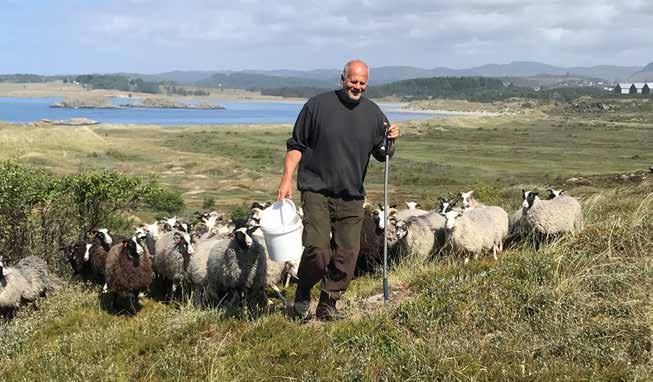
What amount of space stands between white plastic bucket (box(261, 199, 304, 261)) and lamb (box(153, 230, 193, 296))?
397 centimetres

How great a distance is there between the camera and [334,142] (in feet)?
20.7

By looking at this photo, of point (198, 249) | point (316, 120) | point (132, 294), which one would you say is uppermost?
point (316, 120)

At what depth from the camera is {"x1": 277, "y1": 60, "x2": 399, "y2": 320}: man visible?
20.7 ft

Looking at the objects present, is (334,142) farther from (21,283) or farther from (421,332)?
(21,283)

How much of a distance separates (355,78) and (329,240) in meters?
1.72

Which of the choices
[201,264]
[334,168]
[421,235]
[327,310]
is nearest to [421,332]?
[327,310]

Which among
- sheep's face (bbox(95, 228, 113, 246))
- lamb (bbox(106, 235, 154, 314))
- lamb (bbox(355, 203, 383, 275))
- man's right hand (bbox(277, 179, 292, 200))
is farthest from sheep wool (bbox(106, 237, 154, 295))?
man's right hand (bbox(277, 179, 292, 200))

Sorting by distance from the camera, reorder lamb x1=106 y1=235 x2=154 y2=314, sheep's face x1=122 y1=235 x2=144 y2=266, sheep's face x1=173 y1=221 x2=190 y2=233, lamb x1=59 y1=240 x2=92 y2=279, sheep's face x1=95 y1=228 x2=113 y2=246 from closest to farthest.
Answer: lamb x1=106 y1=235 x2=154 y2=314, sheep's face x1=122 y1=235 x2=144 y2=266, sheep's face x1=95 y1=228 x2=113 y2=246, lamb x1=59 y1=240 x2=92 y2=279, sheep's face x1=173 y1=221 x2=190 y2=233

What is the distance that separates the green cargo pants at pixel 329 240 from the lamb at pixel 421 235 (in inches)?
186

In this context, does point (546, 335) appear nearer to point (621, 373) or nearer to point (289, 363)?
point (621, 373)

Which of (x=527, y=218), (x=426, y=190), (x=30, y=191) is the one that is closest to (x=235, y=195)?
(x=426, y=190)

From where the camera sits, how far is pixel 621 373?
4.87 metres

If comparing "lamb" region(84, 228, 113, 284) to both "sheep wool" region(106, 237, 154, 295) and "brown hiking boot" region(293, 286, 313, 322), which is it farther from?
"brown hiking boot" region(293, 286, 313, 322)

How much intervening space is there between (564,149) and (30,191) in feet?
259
